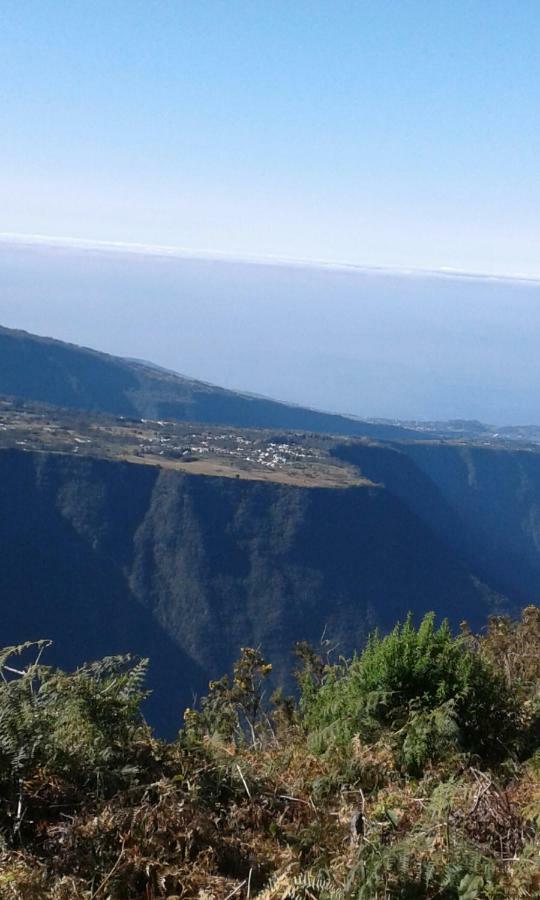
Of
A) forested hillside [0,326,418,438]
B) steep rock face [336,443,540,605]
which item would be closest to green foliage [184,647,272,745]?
steep rock face [336,443,540,605]

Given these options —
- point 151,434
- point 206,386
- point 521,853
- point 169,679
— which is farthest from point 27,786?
point 206,386

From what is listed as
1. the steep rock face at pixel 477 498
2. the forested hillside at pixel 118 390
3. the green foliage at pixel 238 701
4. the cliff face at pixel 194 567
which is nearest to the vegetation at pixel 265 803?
the green foliage at pixel 238 701

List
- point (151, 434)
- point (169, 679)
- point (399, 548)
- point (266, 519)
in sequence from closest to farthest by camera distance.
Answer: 1. point (169, 679)
2. point (266, 519)
3. point (399, 548)
4. point (151, 434)

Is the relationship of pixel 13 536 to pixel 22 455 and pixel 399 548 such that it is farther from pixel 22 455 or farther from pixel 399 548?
pixel 399 548

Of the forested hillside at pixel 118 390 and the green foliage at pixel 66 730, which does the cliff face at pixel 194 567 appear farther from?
the forested hillside at pixel 118 390

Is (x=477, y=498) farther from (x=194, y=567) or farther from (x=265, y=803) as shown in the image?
(x=265, y=803)
